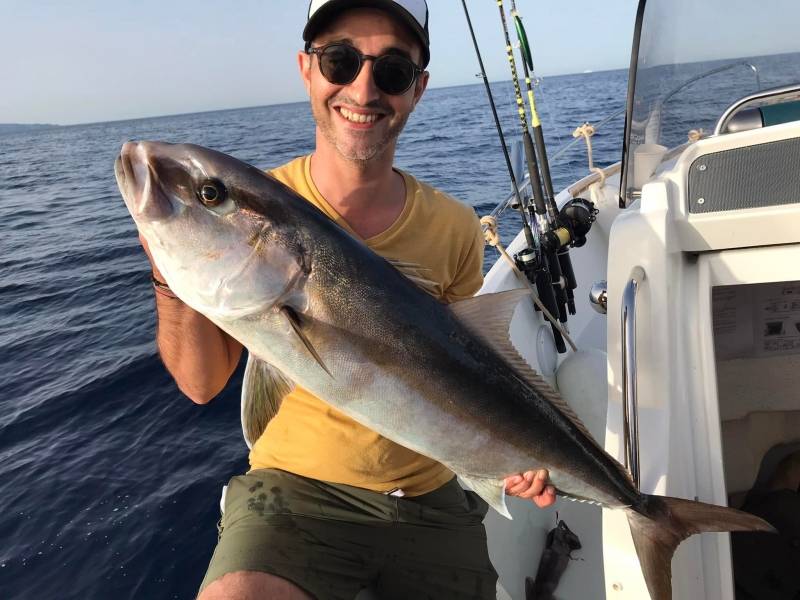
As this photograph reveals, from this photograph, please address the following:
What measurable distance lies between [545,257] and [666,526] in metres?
2.89

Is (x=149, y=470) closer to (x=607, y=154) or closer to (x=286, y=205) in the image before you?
(x=286, y=205)

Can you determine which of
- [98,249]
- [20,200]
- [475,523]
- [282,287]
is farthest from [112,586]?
[20,200]

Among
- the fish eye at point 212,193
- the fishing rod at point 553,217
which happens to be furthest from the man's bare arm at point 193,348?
the fishing rod at point 553,217

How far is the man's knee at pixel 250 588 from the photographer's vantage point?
1.84 m

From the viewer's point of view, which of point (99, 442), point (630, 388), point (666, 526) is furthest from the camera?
point (99, 442)

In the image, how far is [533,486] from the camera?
197 cm

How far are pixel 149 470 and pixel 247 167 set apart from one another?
479cm

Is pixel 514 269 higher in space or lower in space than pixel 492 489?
lower

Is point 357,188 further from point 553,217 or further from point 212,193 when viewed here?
point 553,217

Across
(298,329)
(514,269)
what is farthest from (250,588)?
(514,269)

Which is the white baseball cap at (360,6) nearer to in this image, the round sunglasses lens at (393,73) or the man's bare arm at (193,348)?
the round sunglasses lens at (393,73)

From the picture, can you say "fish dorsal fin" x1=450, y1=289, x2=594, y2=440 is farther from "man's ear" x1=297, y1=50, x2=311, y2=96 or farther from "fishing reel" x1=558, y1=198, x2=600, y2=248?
"fishing reel" x1=558, y1=198, x2=600, y2=248

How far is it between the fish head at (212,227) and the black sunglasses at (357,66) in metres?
0.85

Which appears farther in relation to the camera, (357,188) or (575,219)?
(575,219)
